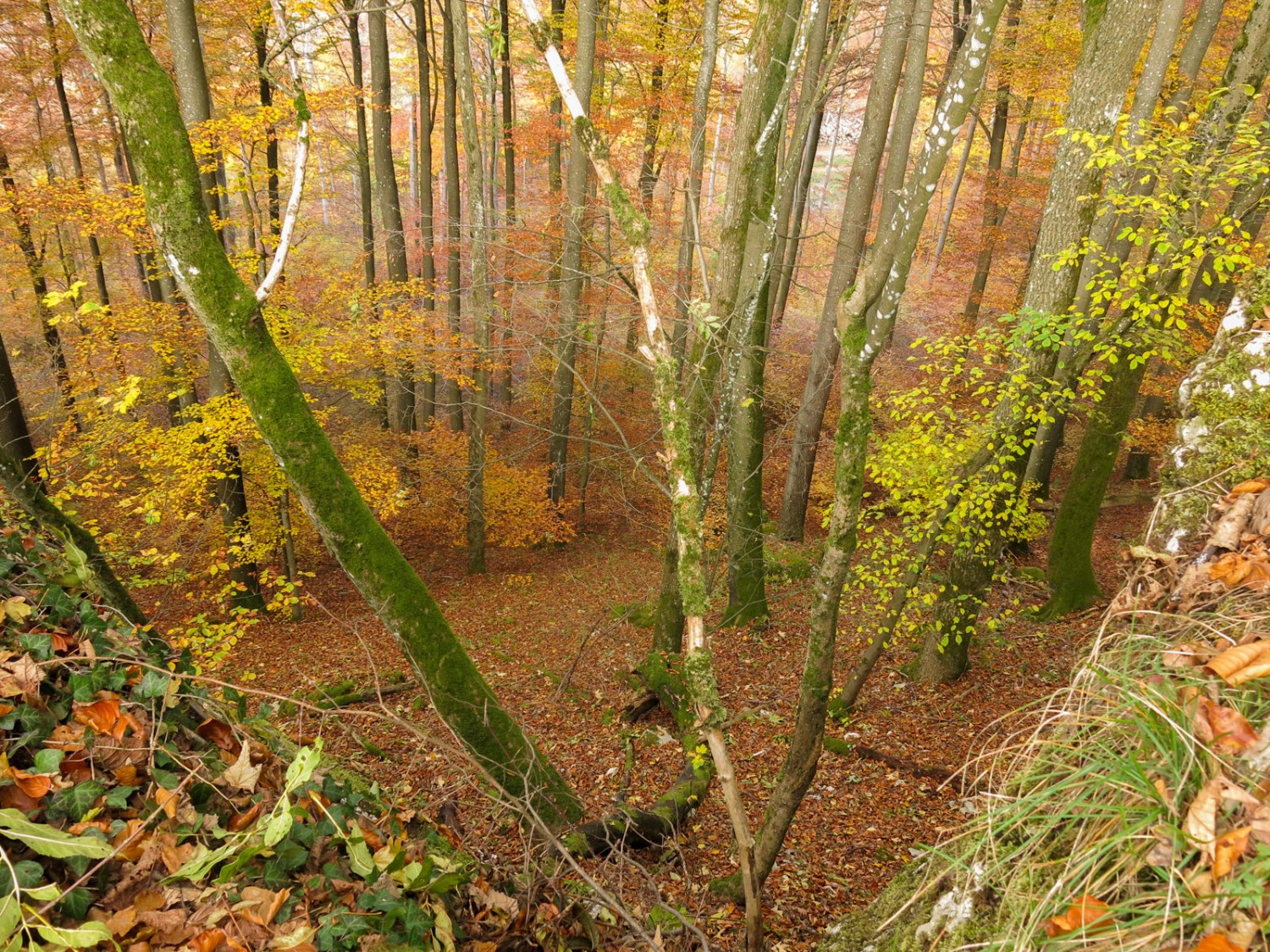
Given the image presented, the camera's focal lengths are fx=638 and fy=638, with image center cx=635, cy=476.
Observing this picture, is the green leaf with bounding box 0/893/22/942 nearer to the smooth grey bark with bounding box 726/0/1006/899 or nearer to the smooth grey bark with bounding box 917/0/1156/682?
the smooth grey bark with bounding box 726/0/1006/899

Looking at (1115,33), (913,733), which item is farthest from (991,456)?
(1115,33)

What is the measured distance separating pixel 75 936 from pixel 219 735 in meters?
1.05

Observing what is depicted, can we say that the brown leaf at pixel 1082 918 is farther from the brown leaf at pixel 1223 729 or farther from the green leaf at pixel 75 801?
the green leaf at pixel 75 801

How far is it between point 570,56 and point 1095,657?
15.7 m

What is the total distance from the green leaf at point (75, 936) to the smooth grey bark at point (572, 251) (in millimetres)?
4640

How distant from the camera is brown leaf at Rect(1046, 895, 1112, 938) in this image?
4.32ft

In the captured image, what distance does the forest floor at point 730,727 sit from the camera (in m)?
4.43

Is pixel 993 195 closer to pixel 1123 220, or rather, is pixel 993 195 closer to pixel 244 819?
pixel 1123 220

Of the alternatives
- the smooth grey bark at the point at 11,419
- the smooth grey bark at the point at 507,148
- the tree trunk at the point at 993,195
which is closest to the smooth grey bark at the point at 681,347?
the smooth grey bark at the point at 507,148

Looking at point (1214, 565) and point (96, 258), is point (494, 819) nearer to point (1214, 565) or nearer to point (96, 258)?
point (1214, 565)

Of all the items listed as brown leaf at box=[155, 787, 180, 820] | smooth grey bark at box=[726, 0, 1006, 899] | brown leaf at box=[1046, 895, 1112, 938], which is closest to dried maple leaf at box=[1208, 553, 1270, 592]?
brown leaf at box=[1046, 895, 1112, 938]

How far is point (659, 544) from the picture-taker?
14.3m

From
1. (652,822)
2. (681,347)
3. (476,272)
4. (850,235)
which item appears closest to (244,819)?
(652,822)

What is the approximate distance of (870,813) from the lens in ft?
18.0
